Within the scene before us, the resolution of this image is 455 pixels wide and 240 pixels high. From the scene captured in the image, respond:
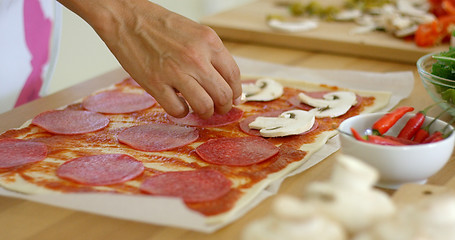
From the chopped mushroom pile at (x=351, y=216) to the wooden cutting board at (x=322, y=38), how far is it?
1603 mm

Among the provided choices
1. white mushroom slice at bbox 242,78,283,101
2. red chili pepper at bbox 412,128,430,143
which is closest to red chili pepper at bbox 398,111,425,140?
red chili pepper at bbox 412,128,430,143

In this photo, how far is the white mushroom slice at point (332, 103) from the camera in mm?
2027

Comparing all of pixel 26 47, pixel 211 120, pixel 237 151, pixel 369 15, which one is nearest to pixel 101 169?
pixel 237 151

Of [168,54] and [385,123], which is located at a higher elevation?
[168,54]

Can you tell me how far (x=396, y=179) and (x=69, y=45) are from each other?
2.93m

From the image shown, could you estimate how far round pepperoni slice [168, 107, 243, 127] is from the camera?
198 centimetres

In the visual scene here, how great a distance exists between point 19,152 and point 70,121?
27 cm

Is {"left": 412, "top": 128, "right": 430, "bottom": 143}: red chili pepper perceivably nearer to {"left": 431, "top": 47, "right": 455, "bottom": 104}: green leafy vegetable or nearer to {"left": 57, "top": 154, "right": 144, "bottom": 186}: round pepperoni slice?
{"left": 431, "top": 47, "right": 455, "bottom": 104}: green leafy vegetable

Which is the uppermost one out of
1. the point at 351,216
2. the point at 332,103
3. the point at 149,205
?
the point at 351,216

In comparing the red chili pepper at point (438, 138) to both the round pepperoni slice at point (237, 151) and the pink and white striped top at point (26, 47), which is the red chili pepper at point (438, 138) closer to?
the round pepperoni slice at point (237, 151)

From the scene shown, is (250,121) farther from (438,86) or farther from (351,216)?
(351,216)

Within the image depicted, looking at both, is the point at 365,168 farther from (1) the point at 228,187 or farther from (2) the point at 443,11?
(2) the point at 443,11

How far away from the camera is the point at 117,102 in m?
2.18

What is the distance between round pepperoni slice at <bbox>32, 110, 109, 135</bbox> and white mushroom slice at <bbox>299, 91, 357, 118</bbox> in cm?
65
